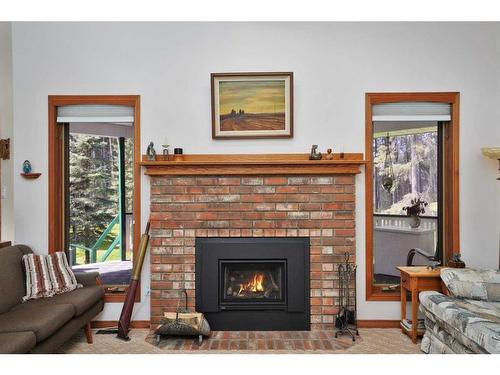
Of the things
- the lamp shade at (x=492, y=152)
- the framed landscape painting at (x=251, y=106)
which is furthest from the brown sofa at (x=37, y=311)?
the lamp shade at (x=492, y=152)

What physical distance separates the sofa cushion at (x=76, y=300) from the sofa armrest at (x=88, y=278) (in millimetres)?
128

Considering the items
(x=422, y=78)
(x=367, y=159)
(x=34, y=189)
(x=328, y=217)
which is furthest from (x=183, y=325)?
(x=422, y=78)

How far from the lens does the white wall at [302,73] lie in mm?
3588

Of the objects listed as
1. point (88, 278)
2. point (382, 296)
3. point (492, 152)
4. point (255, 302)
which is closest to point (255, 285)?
point (255, 302)

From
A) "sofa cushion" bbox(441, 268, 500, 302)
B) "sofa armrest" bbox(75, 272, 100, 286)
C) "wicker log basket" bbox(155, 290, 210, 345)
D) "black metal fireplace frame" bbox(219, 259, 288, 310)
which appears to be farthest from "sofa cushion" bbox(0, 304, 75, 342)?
"sofa cushion" bbox(441, 268, 500, 302)

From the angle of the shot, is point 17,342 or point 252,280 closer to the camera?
point 17,342

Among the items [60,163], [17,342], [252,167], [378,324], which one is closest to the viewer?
[17,342]

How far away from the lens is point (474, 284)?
117 inches

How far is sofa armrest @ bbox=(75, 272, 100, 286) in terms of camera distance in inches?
137

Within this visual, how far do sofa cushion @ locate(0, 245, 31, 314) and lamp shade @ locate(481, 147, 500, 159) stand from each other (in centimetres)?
402

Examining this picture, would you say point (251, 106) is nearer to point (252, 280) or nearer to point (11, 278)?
point (252, 280)

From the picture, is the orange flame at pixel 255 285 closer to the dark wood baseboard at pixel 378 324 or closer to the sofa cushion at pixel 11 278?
the dark wood baseboard at pixel 378 324

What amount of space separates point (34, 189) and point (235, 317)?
222cm

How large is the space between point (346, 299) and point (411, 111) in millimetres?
1852
